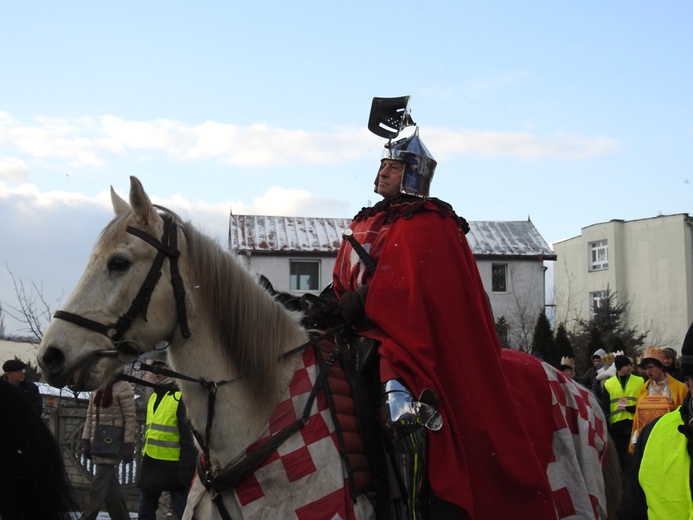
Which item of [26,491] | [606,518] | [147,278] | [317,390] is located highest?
[147,278]

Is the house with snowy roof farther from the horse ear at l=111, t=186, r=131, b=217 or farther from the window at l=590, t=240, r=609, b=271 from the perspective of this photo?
the horse ear at l=111, t=186, r=131, b=217

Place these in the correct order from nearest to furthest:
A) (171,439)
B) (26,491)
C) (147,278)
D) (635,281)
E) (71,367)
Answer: (26,491) < (71,367) < (147,278) < (171,439) < (635,281)

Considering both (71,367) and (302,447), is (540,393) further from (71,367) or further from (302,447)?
(71,367)

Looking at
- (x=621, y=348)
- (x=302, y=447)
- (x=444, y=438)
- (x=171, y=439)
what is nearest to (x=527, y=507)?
(x=444, y=438)

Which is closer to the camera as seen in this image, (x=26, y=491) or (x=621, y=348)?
(x=26, y=491)

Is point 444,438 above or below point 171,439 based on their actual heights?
above

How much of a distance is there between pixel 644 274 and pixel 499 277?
10.5 meters

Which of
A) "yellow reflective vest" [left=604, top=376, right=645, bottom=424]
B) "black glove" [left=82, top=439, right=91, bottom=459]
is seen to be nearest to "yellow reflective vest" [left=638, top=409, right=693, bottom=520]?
"black glove" [left=82, top=439, right=91, bottom=459]

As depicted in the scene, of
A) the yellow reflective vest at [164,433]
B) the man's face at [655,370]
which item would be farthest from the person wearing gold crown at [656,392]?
the yellow reflective vest at [164,433]

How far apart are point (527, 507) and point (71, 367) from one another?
2.47m

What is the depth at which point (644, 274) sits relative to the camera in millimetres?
43625

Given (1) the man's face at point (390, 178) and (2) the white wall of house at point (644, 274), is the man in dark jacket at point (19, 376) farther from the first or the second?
(2) the white wall of house at point (644, 274)

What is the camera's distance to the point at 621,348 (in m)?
23.6

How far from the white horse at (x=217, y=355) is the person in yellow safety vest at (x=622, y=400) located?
7.66m
